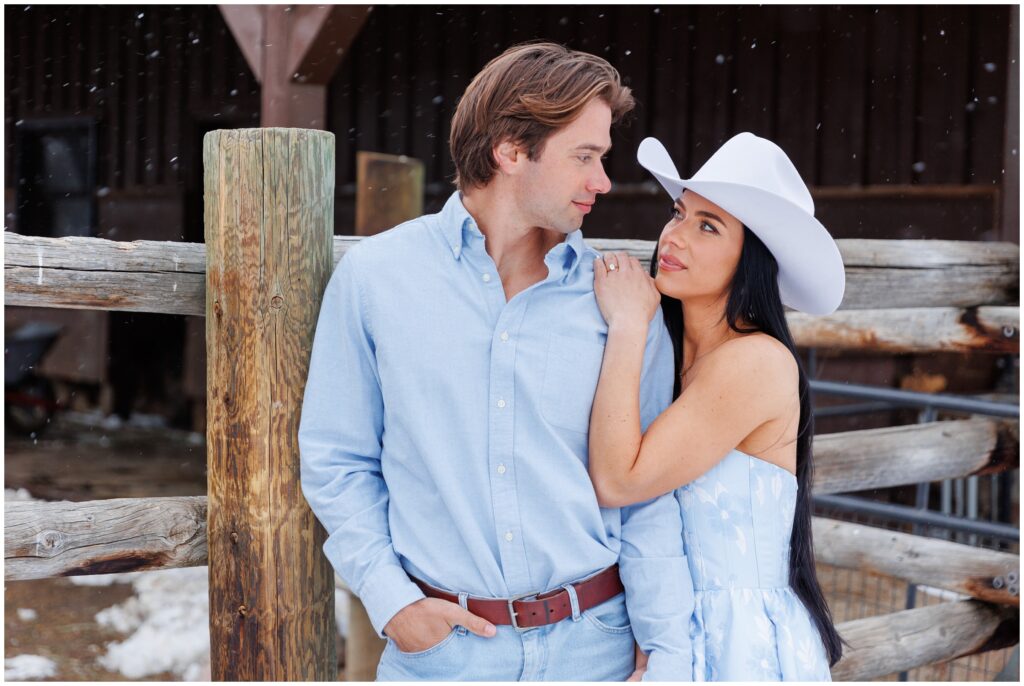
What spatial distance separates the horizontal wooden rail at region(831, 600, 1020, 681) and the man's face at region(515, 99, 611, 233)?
1.99 m

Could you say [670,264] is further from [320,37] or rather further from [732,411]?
[320,37]

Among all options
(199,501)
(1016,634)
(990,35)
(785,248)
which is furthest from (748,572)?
(990,35)

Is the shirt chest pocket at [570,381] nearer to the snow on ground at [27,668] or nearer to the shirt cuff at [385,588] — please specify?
the shirt cuff at [385,588]

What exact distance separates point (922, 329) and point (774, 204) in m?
2.15

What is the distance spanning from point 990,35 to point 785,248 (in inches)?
212

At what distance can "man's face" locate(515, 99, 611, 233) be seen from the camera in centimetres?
220

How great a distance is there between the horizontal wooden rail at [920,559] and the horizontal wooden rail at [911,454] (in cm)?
22

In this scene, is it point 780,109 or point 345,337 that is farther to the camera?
point 780,109

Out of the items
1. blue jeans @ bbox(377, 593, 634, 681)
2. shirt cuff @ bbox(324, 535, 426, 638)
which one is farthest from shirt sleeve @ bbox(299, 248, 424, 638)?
blue jeans @ bbox(377, 593, 634, 681)

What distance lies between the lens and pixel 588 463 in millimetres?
2209

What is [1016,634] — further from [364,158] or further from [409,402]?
[364,158]

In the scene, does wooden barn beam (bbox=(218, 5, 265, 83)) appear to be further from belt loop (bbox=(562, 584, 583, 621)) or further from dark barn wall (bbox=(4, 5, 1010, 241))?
belt loop (bbox=(562, 584, 583, 621))

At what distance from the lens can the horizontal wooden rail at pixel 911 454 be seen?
388 cm

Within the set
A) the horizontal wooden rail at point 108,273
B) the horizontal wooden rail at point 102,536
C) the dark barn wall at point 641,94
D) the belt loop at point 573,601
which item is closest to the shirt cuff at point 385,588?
the belt loop at point 573,601
